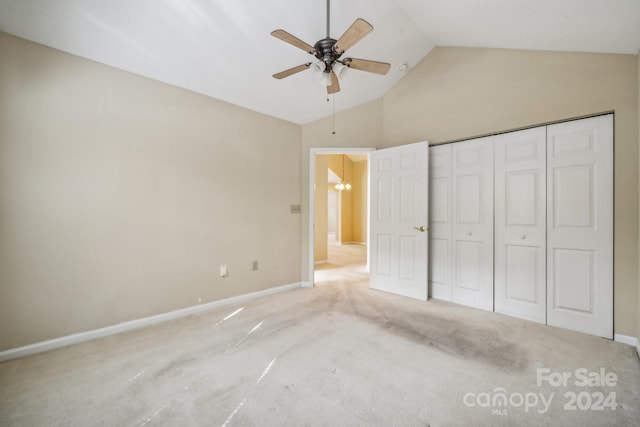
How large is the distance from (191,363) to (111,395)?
501 mm

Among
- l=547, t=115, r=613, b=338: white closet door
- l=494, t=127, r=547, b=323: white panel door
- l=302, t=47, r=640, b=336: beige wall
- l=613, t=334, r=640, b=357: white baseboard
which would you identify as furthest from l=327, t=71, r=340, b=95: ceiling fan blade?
l=613, t=334, r=640, b=357: white baseboard

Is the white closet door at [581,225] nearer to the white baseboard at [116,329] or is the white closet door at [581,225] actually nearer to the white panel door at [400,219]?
the white panel door at [400,219]

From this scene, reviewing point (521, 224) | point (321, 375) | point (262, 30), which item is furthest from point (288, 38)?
point (521, 224)

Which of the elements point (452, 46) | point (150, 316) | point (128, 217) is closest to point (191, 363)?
point (150, 316)

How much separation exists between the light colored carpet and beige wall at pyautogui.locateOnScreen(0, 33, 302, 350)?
42 centimetres

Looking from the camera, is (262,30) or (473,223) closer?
(262,30)

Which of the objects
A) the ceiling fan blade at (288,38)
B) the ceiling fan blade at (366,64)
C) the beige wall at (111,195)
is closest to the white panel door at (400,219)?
the ceiling fan blade at (366,64)

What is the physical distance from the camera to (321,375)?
6.32ft

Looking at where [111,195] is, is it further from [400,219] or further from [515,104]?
[515,104]

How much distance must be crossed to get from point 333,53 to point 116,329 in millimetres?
3245

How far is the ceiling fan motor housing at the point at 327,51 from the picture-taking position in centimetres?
203

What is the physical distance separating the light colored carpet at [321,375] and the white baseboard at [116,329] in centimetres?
9

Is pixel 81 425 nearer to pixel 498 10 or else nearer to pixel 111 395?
pixel 111 395

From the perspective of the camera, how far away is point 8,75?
2.13 metres
